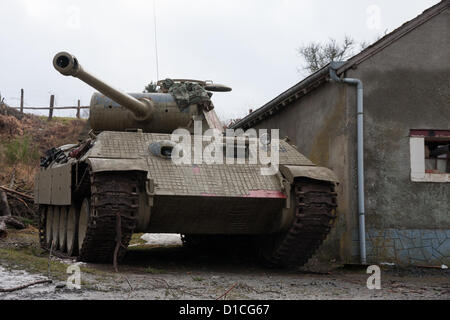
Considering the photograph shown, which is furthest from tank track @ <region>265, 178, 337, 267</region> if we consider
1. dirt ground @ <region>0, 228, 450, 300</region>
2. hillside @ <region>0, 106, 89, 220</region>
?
hillside @ <region>0, 106, 89, 220</region>

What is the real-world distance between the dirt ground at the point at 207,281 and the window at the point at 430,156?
6.15ft

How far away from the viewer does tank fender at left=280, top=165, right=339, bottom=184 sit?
8497 millimetres

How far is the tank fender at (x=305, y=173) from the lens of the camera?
850 cm

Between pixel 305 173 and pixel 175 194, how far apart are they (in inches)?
75.9

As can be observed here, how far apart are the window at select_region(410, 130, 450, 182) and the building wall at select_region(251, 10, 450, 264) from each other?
0.12 m

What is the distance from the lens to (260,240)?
10.2m

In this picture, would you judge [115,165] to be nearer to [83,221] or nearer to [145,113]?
[83,221]

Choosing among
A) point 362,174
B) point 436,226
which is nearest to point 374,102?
point 362,174

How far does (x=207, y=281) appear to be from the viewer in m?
7.50

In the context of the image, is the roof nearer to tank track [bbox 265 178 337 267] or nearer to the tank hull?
the tank hull

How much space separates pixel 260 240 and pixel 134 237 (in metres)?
6.62

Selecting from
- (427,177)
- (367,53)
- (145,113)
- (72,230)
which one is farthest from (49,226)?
(427,177)
